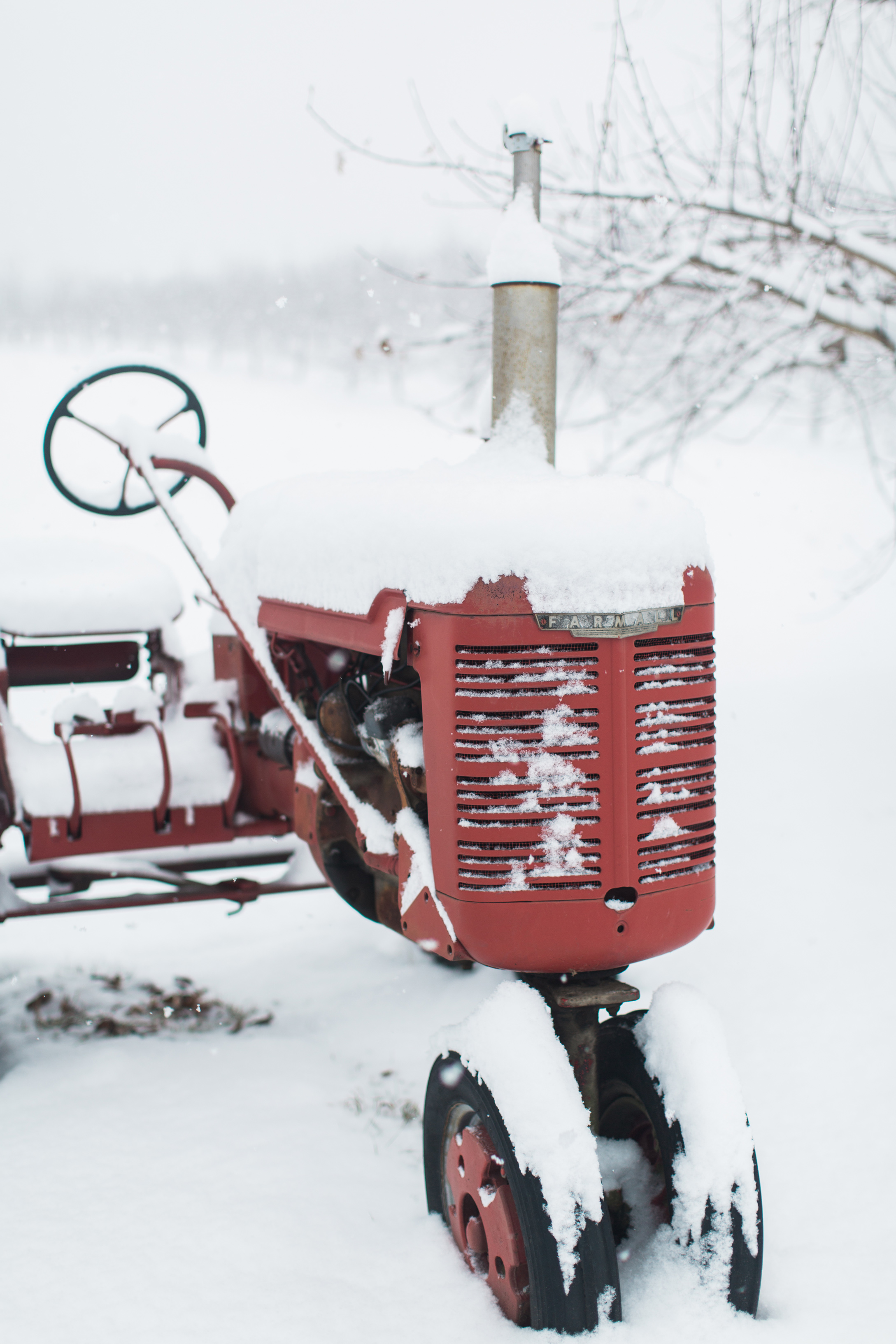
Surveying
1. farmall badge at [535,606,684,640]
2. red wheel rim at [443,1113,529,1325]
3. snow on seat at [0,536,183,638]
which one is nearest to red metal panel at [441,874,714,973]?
red wheel rim at [443,1113,529,1325]

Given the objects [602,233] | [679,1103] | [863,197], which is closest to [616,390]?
[602,233]

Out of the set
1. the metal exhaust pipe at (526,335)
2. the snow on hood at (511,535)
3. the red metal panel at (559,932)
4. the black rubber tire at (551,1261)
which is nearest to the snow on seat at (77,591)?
the snow on hood at (511,535)

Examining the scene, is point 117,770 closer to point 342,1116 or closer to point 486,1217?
point 342,1116

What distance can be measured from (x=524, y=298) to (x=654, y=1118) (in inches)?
60.5

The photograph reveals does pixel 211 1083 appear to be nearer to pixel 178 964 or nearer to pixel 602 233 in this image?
pixel 178 964

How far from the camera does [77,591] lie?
355 cm

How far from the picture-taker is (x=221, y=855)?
11.6 feet

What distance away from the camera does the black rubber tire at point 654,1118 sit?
1994 millimetres

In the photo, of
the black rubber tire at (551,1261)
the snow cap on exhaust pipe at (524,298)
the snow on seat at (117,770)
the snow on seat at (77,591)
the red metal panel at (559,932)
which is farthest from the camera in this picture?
the snow on seat at (77,591)

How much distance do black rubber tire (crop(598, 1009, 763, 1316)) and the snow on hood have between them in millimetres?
817

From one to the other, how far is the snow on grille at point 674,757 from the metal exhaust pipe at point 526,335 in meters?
0.52

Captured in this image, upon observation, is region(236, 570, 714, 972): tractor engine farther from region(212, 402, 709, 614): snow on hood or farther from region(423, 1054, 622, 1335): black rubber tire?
region(423, 1054, 622, 1335): black rubber tire

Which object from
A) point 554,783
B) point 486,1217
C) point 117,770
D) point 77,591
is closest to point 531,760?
point 554,783

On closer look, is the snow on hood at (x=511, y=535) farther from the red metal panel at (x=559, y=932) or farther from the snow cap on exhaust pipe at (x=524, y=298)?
the red metal panel at (x=559, y=932)
